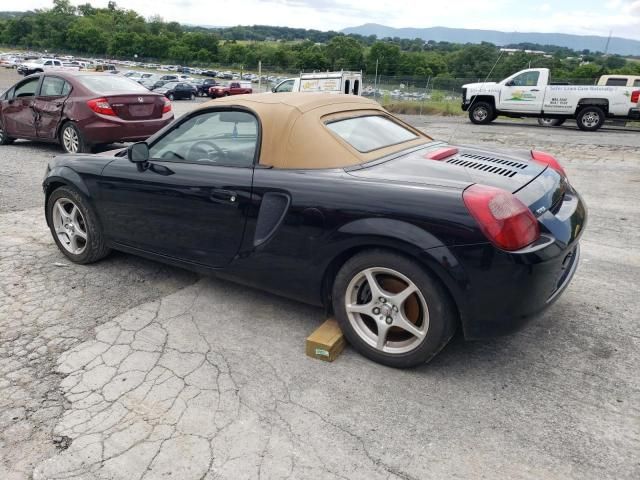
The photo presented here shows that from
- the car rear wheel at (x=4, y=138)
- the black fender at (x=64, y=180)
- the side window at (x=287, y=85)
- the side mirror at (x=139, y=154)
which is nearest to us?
the side mirror at (x=139, y=154)

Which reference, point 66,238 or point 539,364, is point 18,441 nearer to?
point 66,238

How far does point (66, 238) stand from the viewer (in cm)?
456

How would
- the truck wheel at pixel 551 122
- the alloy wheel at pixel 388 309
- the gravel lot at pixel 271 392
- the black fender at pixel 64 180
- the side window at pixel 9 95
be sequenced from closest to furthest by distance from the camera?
the gravel lot at pixel 271 392, the alloy wheel at pixel 388 309, the black fender at pixel 64 180, the side window at pixel 9 95, the truck wheel at pixel 551 122

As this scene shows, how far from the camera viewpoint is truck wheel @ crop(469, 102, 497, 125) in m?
18.4

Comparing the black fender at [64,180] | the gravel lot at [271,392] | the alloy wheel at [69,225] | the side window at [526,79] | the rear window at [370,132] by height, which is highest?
the side window at [526,79]

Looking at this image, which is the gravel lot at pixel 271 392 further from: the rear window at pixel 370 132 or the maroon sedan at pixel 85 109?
the maroon sedan at pixel 85 109

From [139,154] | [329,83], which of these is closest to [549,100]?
[329,83]

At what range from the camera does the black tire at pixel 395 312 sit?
107 inches

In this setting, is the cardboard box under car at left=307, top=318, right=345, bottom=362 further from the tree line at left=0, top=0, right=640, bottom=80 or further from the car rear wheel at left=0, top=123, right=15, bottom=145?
the tree line at left=0, top=0, right=640, bottom=80

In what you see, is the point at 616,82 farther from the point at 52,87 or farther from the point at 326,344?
the point at 326,344

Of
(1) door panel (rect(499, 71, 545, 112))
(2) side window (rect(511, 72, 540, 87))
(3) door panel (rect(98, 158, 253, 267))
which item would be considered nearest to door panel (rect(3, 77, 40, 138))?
(3) door panel (rect(98, 158, 253, 267))

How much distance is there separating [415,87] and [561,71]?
28.1 feet

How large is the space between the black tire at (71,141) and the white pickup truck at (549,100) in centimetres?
1322

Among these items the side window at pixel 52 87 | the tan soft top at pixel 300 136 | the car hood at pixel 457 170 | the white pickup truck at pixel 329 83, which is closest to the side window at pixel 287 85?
the white pickup truck at pixel 329 83
